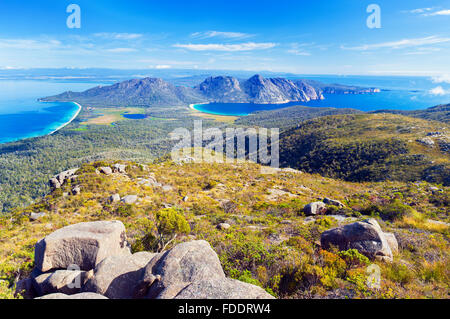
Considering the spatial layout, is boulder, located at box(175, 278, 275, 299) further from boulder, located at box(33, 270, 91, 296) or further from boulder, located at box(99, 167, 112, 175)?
boulder, located at box(99, 167, 112, 175)

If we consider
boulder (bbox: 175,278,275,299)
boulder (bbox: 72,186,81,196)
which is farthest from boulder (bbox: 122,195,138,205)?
boulder (bbox: 175,278,275,299)

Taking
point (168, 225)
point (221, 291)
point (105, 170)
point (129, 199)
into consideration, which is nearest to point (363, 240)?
point (221, 291)

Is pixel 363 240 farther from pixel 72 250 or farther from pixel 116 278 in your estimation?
pixel 72 250

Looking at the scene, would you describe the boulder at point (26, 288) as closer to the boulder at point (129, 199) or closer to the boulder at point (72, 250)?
the boulder at point (72, 250)

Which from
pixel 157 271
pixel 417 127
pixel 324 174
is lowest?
pixel 324 174

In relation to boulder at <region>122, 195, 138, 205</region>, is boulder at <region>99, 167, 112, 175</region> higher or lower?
higher

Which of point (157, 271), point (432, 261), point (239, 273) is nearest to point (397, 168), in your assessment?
point (432, 261)
